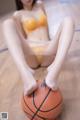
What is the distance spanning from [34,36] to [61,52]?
0.43m

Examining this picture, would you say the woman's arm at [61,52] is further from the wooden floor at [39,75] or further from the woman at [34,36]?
the wooden floor at [39,75]

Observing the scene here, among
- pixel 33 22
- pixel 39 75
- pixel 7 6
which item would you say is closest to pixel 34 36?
pixel 33 22

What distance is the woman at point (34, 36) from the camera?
125 centimetres

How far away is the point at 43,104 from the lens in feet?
3.38

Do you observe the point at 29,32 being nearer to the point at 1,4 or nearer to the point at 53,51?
the point at 53,51

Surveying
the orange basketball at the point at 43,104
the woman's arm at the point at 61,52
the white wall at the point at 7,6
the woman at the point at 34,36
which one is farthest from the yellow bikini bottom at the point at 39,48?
the white wall at the point at 7,6

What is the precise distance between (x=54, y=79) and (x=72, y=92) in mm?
285

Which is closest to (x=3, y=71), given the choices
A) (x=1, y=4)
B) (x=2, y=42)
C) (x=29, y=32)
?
(x=29, y=32)

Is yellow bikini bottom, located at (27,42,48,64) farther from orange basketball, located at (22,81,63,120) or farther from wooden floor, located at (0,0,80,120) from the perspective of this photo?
orange basketball, located at (22,81,63,120)

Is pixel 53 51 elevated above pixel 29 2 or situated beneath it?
situated beneath

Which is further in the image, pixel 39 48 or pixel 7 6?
pixel 7 6

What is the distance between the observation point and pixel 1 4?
3.78m

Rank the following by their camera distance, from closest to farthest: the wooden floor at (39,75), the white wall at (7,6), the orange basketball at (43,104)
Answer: the orange basketball at (43,104) → the wooden floor at (39,75) → the white wall at (7,6)

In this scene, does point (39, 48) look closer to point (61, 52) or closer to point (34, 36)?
point (34, 36)
